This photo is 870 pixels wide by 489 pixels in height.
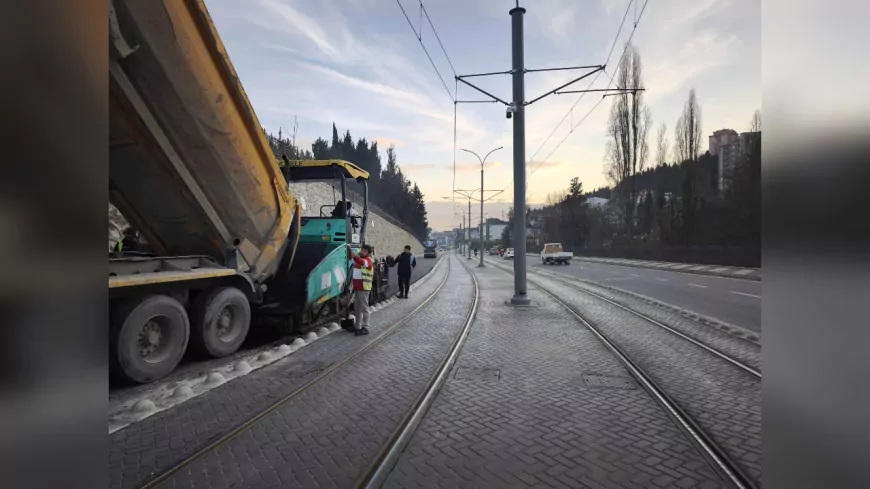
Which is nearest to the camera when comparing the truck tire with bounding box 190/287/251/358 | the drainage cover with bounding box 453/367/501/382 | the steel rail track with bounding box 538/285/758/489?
the steel rail track with bounding box 538/285/758/489

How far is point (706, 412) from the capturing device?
15.3ft

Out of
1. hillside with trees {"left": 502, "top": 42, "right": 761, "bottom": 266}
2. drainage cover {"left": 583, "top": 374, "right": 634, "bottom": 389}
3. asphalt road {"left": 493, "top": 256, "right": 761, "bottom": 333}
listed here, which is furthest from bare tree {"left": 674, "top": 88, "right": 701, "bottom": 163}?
drainage cover {"left": 583, "top": 374, "right": 634, "bottom": 389}

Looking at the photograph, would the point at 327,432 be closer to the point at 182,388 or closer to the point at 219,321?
the point at 182,388

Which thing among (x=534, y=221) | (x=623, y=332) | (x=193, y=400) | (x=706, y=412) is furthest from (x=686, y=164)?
(x=534, y=221)

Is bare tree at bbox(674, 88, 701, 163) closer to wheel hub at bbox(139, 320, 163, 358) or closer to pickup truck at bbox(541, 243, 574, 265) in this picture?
pickup truck at bbox(541, 243, 574, 265)

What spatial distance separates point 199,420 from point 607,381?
4393mm

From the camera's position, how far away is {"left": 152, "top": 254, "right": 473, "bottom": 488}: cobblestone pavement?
3414 millimetres

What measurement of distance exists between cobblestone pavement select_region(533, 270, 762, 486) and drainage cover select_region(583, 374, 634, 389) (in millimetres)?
368

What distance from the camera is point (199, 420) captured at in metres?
4.49

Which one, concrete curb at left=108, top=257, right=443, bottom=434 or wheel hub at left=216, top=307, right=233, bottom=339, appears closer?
concrete curb at left=108, top=257, right=443, bottom=434

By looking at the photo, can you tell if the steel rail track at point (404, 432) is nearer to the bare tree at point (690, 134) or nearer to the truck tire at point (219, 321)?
the truck tire at point (219, 321)

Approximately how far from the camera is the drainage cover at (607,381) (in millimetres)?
5551
